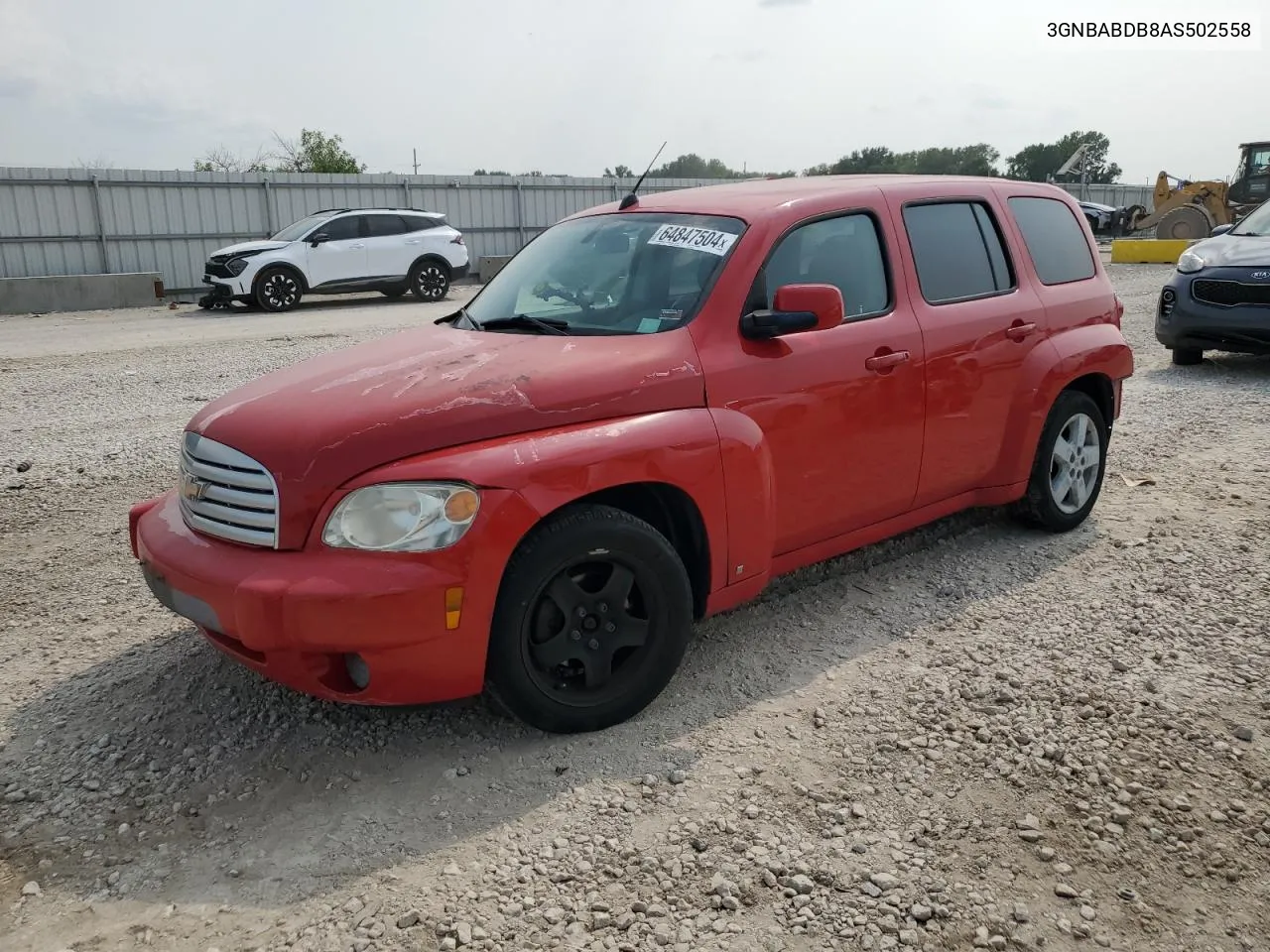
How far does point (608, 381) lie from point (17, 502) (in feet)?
14.0

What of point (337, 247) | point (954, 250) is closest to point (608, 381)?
point (954, 250)

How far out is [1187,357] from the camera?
1013 cm

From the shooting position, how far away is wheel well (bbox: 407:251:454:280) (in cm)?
1906

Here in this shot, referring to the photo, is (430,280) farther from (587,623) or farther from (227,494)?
(587,623)

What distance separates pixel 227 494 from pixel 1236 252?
9.43 metres

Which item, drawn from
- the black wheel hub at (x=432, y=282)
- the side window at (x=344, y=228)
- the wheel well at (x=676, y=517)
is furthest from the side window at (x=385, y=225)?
the wheel well at (x=676, y=517)

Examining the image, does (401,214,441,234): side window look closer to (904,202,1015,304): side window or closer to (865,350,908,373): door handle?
(904,202,1015,304): side window

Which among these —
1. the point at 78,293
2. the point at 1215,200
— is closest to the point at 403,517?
the point at 78,293

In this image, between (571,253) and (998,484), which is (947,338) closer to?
(998,484)

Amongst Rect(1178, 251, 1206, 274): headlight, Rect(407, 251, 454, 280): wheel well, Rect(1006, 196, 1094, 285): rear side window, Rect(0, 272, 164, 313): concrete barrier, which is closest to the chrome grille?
Rect(1006, 196, 1094, 285): rear side window

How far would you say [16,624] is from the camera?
4.34 m

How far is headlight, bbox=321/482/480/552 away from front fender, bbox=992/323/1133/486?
9.51 ft

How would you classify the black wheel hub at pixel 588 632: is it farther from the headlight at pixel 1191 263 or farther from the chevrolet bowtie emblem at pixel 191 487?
the headlight at pixel 1191 263

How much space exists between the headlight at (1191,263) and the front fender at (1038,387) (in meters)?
5.38
